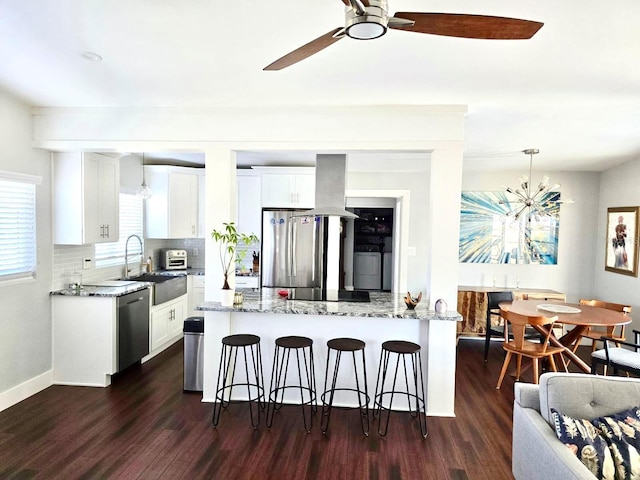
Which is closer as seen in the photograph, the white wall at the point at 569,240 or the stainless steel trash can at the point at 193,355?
the stainless steel trash can at the point at 193,355

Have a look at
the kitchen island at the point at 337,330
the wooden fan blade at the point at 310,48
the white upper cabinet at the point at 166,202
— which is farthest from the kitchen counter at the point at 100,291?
the wooden fan blade at the point at 310,48

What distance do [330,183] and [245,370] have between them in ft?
6.27

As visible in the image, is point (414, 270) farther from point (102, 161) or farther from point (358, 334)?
point (102, 161)

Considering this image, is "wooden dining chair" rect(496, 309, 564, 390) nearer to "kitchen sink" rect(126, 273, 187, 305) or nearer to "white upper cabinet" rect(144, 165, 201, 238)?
"kitchen sink" rect(126, 273, 187, 305)

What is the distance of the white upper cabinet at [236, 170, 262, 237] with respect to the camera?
5.64 m

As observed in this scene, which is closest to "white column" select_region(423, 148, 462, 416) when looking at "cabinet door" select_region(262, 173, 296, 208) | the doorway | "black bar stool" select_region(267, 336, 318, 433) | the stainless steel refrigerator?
"black bar stool" select_region(267, 336, 318, 433)

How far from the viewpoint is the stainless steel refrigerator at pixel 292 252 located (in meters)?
5.48

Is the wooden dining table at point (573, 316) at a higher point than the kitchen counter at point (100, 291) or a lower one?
lower

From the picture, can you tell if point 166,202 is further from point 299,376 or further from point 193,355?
point 299,376

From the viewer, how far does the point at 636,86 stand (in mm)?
2760

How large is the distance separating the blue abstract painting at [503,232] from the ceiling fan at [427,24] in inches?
178

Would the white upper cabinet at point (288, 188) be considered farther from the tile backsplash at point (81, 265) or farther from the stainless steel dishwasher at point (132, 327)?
the stainless steel dishwasher at point (132, 327)

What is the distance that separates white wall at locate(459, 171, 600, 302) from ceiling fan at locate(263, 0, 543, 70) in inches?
181

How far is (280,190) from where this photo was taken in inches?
220
